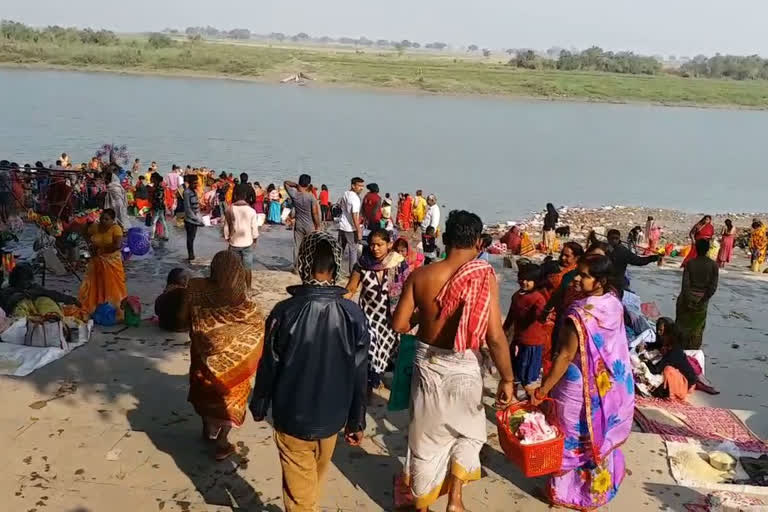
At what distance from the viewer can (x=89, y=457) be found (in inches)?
168

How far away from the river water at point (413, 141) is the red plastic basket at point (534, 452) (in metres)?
17.6

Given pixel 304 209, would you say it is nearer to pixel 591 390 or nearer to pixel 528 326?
pixel 528 326

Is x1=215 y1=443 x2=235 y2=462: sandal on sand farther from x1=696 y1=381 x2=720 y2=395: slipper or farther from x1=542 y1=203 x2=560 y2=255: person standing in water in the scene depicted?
x1=542 y1=203 x2=560 y2=255: person standing in water

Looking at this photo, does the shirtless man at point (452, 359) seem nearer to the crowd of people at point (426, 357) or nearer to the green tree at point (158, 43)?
the crowd of people at point (426, 357)

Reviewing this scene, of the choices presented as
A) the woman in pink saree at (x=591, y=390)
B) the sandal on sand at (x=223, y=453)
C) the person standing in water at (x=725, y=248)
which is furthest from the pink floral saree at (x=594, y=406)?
the person standing in water at (x=725, y=248)

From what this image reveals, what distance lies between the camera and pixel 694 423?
5.84m

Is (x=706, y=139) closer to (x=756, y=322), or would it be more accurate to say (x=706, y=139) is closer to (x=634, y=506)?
(x=756, y=322)

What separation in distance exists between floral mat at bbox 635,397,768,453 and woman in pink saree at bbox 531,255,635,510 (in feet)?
5.27

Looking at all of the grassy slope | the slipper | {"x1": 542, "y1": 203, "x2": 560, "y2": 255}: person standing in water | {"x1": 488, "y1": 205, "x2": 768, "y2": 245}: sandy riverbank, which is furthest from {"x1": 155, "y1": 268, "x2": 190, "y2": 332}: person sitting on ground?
the grassy slope

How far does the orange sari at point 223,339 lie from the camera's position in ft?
12.9

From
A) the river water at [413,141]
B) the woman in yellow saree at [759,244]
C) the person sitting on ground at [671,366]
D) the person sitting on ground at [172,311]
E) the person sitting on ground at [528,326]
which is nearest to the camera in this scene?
the person sitting on ground at [528,326]

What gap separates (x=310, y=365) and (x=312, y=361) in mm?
21

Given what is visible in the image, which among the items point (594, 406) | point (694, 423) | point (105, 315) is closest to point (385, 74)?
point (105, 315)

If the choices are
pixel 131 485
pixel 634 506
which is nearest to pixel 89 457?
pixel 131 485
